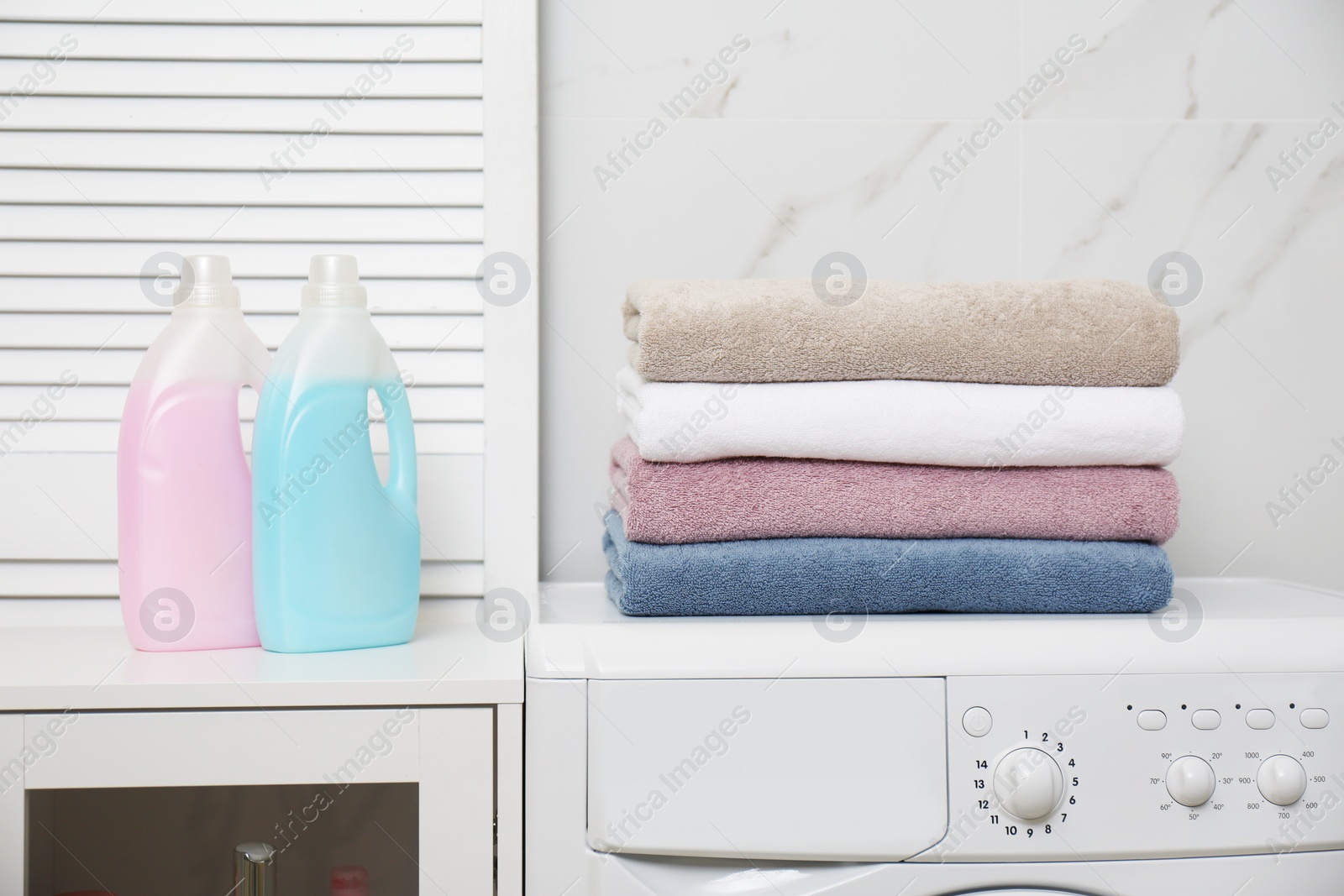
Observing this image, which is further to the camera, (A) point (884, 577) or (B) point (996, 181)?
(B) point (996, 181)

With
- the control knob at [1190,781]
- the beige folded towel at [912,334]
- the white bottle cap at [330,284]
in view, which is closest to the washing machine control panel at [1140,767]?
the control knob at [1190,781]

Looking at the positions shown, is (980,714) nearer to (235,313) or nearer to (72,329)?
(235,313)

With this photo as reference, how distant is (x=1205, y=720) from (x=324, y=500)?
627mm

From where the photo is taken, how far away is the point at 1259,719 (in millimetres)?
625

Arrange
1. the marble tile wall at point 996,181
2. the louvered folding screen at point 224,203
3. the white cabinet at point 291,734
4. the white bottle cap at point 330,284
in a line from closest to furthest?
the white cabinet at point 291,734 < the white bottle cap at point 330,284 < the louvered folding screen at point 224,203 < the marble tile wall at point 996,181

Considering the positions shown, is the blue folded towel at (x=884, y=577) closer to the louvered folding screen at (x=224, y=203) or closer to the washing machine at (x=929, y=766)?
the washing machine at (x=929, y=766)

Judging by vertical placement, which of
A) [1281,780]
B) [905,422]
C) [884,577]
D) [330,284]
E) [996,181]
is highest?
[996,181]

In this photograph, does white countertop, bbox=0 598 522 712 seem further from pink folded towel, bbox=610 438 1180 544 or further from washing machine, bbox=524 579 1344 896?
pink folded towel, bbox=610 438 1180 544

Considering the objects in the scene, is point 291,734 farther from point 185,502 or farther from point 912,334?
point 912,334

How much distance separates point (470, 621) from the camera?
2.61ft

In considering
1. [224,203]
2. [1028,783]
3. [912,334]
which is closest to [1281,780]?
[1028,783]

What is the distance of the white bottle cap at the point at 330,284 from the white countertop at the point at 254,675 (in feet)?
0.86

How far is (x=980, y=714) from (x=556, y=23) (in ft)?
2.53

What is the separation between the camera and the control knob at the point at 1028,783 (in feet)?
1.96
